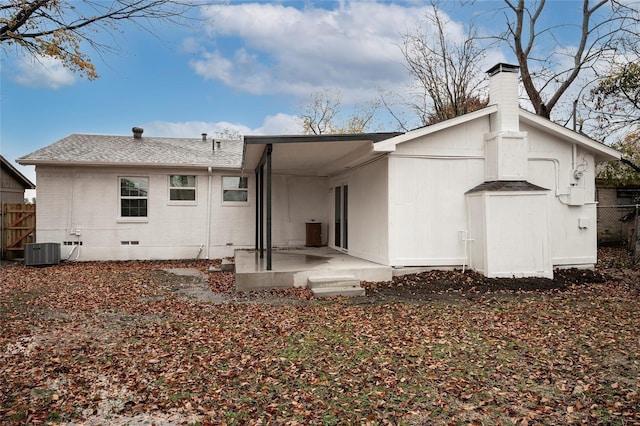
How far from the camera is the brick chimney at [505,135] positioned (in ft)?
28.5

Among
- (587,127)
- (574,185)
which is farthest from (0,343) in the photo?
(587,127)

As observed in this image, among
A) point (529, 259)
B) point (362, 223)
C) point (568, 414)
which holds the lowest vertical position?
point (568, 414)

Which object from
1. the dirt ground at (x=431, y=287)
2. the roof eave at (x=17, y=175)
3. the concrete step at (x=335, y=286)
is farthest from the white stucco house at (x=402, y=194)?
the roof eave at (x=17, y=175)

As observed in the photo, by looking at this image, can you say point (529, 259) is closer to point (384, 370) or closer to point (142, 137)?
point (384, 370)

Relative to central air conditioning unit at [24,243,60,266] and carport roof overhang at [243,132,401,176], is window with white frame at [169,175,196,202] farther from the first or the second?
central air conditioning unit at [24,243,60,266]

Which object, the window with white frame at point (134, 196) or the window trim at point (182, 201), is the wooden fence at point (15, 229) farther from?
the window trim at point (182, 201)

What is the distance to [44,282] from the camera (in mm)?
9086

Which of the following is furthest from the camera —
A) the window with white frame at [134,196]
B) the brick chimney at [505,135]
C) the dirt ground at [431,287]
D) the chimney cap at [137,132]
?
the chimney cap at [137,132]

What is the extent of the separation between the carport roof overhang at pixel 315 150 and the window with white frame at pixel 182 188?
109 inches

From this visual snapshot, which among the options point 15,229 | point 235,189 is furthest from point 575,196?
point 15,229

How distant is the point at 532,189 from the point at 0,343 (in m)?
9.37

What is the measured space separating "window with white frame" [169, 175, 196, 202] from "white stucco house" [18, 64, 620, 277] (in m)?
0.03

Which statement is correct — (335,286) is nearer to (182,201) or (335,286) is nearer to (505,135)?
(505,135)

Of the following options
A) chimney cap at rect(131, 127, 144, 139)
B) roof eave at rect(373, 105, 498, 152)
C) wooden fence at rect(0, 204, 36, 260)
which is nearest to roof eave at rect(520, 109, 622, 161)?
roof eave at rect(373, 105, 498, 152)
